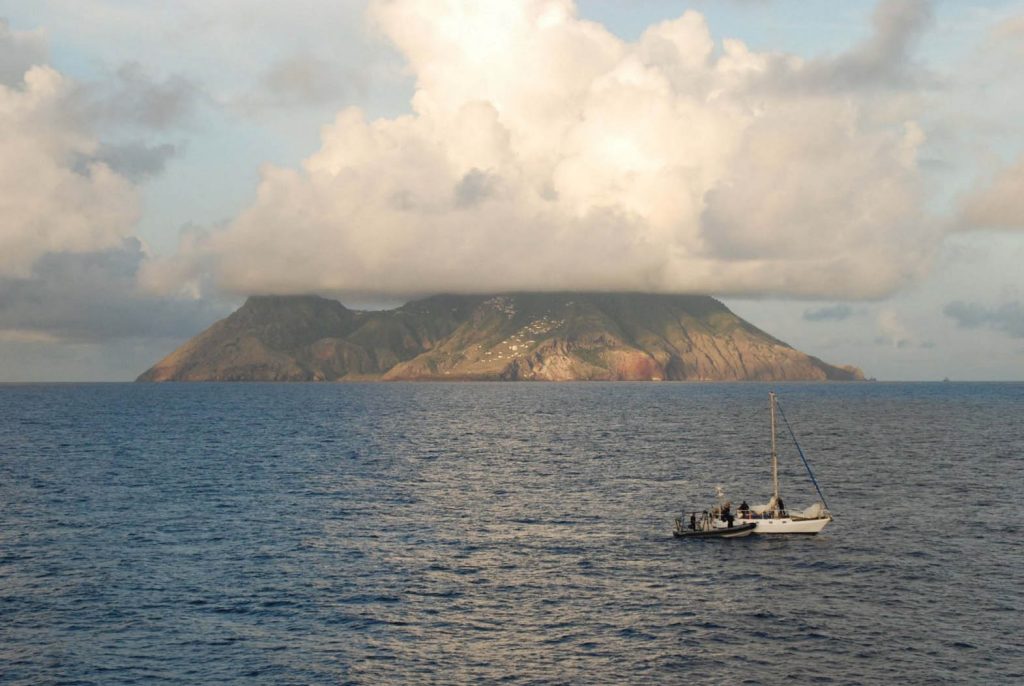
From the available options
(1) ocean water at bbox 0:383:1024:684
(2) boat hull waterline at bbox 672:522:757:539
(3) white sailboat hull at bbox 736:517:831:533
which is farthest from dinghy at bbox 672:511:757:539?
(1) ocean water at bbox 0:383:1024:684

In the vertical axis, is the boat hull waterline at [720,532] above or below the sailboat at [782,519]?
below

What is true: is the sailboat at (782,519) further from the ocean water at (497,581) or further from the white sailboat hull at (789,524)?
the ocean water at (497,581)

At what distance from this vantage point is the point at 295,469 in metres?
145

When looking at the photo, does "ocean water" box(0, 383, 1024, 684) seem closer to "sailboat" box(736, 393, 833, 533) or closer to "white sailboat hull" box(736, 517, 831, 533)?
"white sailboat hull" box(736, 517, 831, 533)

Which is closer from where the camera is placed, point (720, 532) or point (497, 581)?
point (497, 581)

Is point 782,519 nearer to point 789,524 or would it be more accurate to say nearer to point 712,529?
point 789,524

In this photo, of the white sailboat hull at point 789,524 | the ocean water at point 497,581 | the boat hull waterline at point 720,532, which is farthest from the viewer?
the white sailboat hull at point 789,524

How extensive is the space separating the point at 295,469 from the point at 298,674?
314 ft

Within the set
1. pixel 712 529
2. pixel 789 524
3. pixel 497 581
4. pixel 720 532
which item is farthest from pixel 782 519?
pixel 497 581

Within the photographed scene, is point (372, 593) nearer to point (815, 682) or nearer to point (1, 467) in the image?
point (815, 682)

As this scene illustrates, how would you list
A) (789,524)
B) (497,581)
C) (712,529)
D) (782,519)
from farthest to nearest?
1. (782,519)
2. (789,524)
3. (712,529)
4. (497,581)

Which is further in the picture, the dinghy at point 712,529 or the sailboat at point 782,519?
the sailboat at point 782,519

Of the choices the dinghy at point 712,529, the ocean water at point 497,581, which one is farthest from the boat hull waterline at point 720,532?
the ocean water at point 497,581

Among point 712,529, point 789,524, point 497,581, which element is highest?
point 789,524
